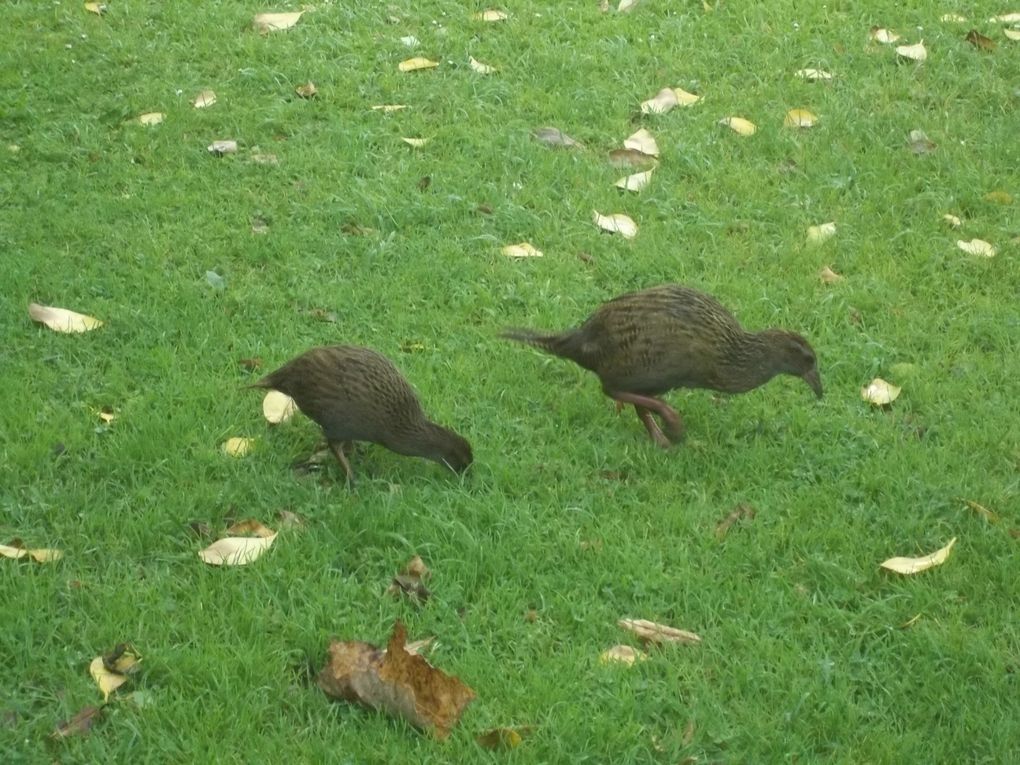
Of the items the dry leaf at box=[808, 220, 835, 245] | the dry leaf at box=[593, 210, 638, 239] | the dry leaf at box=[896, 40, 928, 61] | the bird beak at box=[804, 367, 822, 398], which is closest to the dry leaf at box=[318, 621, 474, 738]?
the bird beak at box=[804, 367, 822, 398]

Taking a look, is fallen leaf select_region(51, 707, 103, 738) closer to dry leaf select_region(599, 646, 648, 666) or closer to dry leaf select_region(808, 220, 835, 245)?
dry leaf select_region(599, 646, 648, 666)

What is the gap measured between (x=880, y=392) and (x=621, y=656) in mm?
2109

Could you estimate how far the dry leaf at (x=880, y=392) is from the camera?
6070 mm

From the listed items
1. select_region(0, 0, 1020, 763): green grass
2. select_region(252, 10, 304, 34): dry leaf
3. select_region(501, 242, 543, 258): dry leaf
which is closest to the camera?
select_region(0, 0, 1020, 763): green grass

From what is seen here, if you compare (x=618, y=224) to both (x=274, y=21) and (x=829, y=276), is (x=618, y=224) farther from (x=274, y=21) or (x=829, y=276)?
(x=274, y=21)

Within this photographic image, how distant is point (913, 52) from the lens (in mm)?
8977

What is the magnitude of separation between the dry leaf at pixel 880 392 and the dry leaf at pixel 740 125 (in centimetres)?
244

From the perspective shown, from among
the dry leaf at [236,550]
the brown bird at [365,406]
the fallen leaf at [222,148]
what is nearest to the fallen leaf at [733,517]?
the brown bird at [365,406]

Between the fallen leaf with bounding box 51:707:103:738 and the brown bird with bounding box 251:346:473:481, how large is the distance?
4.94 ft

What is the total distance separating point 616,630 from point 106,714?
1647 millimetres

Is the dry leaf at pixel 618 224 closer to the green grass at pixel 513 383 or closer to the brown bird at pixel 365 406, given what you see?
the green grass at pixel 513 383

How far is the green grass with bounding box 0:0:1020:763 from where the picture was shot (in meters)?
4.47

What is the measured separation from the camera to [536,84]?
8672 millimetres

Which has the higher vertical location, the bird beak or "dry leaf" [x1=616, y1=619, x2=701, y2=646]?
the bird beak
